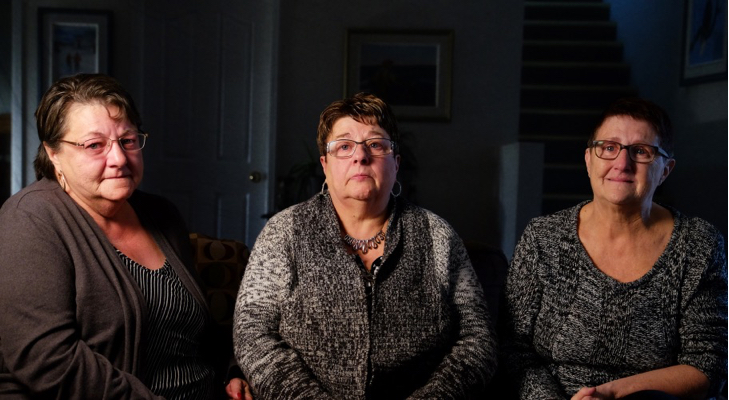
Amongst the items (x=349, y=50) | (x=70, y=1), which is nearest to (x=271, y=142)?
(x=349, y=50)

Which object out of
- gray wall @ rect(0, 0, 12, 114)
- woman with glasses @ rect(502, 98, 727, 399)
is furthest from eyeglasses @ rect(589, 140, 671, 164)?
gray wall @ rect(0, 0, 12, 114)

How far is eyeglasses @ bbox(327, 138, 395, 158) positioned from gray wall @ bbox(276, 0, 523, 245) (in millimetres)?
3643

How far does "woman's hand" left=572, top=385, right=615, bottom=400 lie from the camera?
5.73ft

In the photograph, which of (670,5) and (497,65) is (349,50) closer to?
(497,65)

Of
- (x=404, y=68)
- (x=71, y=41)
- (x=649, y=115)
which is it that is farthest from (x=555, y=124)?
(x=649, y=115)

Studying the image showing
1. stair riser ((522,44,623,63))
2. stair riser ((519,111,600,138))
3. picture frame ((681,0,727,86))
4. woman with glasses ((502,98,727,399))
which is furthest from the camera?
stair riser ((522,44,623,63))

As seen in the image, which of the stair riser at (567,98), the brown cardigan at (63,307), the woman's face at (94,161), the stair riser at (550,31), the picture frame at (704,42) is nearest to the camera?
the brown cardigan at (63,307)

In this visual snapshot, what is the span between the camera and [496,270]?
7.69 ft

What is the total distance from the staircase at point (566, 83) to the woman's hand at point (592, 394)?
4.20 m

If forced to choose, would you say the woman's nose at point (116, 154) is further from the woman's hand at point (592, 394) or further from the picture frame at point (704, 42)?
the picture frame at point (704, 42)

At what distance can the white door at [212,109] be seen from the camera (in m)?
4.83

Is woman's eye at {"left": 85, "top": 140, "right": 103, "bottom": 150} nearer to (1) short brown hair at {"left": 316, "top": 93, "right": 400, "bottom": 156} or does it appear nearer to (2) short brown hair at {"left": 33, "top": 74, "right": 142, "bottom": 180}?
(2) short brown hair at {"left": 33, "top": 74, "right": 142, "bottom": 180}

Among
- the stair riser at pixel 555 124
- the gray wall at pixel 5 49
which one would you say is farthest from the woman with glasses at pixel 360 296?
the stair riser at pixel 555 124

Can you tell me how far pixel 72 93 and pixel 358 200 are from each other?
72 cm
